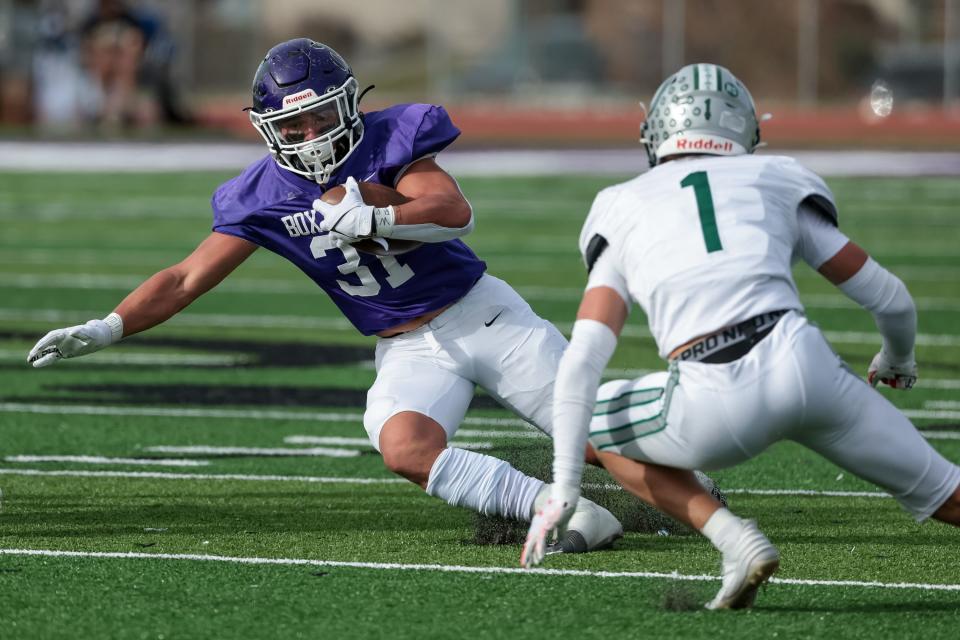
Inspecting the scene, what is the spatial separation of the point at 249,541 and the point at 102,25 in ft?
72.0

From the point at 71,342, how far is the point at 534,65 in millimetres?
21318

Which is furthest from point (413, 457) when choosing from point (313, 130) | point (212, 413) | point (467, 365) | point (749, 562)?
point (212, 413)

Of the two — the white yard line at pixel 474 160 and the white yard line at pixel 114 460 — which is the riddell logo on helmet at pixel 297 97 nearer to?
the white yard line at pixel 114 460

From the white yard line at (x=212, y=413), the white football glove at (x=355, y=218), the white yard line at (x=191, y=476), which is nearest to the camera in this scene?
the white football glove at (x=355, y=218)

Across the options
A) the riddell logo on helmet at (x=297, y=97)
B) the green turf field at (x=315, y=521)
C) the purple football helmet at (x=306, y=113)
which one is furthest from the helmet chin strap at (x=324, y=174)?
the green turf field at (x=315, y=521)

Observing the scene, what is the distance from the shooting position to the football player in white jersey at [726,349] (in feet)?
12.3

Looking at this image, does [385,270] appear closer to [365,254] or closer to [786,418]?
[365,254]

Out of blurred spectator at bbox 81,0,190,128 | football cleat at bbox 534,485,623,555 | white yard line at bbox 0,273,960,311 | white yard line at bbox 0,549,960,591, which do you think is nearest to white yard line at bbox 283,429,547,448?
football cleat at bbox 534,485,623,555

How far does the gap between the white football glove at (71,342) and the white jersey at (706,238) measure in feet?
5.31

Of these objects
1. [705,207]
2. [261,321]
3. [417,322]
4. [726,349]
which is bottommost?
[261,321]

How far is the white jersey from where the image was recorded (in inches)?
149

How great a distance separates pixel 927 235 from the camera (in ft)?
52.1

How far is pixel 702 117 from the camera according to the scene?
13.1 feet

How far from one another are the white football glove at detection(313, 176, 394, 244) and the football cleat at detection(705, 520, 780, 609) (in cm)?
131
